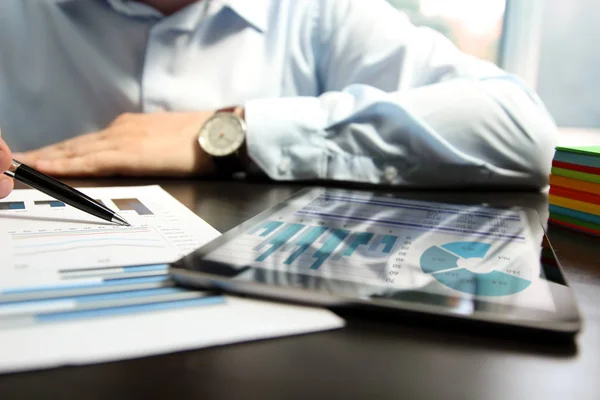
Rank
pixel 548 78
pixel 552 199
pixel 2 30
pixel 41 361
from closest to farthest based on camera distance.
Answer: pixel 41 361, pixel 552 199, pixel 2 30, pixel 548 78

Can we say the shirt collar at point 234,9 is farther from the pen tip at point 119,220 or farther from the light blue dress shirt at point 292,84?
the pen tip at point 119,220

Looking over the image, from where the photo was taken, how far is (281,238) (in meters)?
0.34

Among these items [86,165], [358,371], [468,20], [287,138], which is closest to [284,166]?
[287,138]

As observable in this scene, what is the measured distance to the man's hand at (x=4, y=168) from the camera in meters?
0.41

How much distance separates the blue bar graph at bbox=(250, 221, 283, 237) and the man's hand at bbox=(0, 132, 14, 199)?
0.71ft

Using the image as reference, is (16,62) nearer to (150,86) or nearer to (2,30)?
(2,30)

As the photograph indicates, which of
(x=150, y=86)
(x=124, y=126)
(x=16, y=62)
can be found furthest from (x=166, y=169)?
(x=16, y=62)

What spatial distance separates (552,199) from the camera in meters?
0.49

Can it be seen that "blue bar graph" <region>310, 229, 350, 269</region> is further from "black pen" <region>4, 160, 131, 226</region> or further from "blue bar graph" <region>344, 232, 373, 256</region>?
"black pen" <region>4, 160, 131, 226</region>

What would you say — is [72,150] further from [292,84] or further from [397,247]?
[397,247]

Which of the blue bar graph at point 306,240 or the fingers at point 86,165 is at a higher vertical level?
the fingers at point 86,165

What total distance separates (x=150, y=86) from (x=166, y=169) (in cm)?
31

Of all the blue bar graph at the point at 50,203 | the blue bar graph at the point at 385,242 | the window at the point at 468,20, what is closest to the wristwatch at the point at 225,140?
the blue bar graph at the point at 50,203

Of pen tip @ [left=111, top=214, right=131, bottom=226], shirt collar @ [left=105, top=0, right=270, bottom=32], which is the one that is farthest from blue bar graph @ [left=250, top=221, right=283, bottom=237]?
shirt collar @ [left=105, top=0, right=270, bottom=32]
